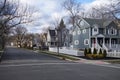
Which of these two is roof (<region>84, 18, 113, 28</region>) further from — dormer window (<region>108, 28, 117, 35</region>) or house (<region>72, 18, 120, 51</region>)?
dormer window (<region>108, 28, 117, 35</region>)

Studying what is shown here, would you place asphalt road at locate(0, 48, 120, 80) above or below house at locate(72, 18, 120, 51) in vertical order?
below

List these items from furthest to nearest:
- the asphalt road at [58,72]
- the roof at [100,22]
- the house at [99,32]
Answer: the roof at [100,22] → the house at [99,32] → the asphalt road at [58,72]

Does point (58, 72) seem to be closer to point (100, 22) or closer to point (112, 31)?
point (112, 31)

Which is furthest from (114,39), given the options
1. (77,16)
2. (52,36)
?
(52,36)

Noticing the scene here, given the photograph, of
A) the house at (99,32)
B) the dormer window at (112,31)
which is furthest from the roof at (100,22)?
the dormer window at (112,31)

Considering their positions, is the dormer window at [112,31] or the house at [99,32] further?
the dormer window at [112,31]

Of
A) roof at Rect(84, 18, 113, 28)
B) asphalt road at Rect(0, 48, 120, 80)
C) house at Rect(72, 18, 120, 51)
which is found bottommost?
asphalt road at Rect(0, 48, 120, 80)

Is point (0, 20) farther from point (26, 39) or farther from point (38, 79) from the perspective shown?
point (26, 39)

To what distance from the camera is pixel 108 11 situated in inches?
1361

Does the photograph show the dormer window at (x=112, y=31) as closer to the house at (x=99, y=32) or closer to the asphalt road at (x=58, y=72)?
the house at (x=99, y=32)

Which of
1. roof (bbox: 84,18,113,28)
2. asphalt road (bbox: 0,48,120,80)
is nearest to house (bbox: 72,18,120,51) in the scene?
roof (bbox: 84,18,113,28)

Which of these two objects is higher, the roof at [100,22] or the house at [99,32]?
the roof at [100,22]

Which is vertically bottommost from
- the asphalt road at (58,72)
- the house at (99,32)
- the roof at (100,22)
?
the asphalt road at (58,72)

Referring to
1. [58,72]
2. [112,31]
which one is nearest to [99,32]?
[112,31]
